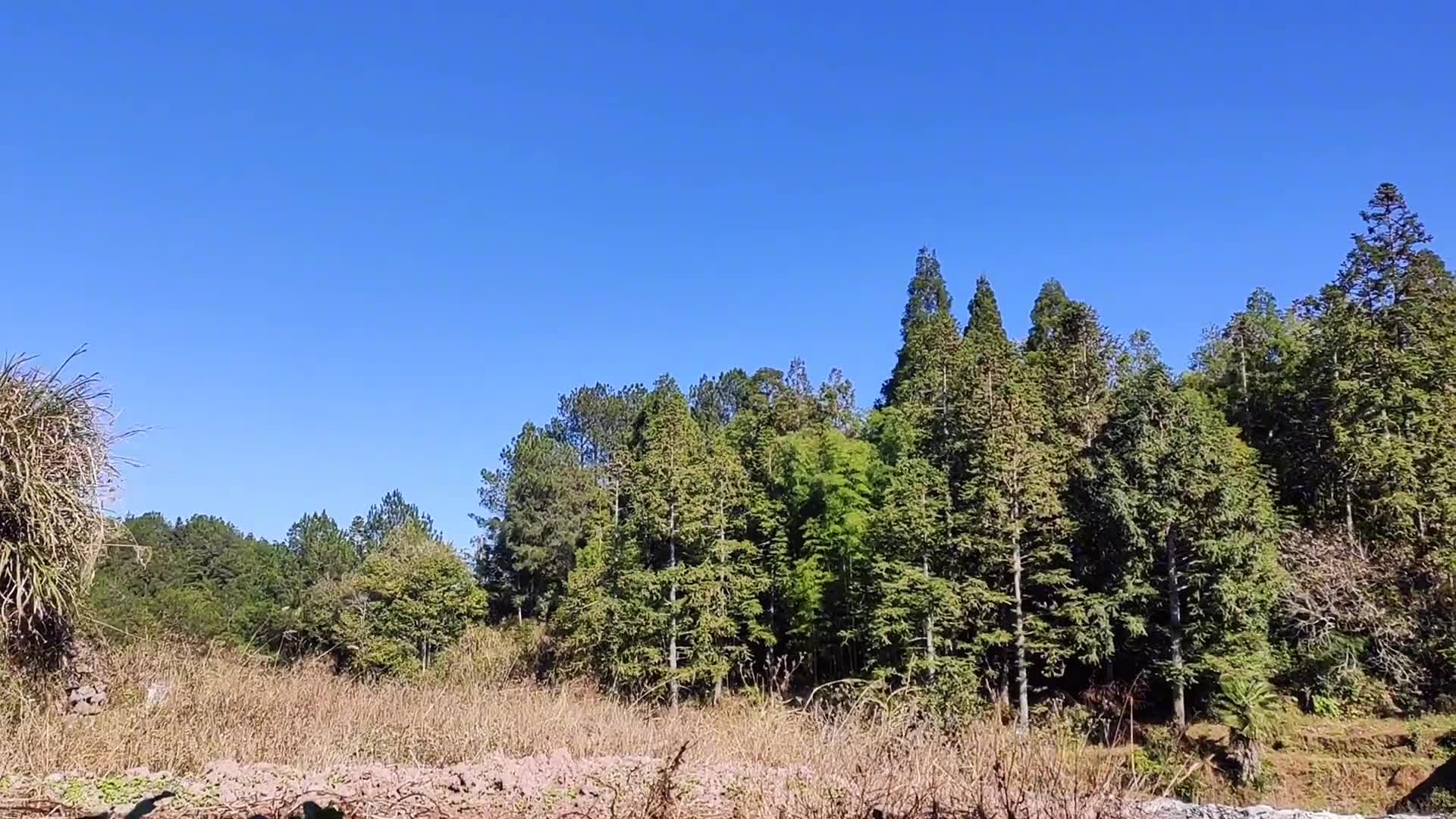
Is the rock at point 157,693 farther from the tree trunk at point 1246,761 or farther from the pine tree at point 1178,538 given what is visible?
the pine tree at point 1178,538

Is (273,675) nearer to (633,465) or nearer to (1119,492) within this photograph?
(1119,492)

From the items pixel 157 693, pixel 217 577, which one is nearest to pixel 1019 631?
pixel 157 693

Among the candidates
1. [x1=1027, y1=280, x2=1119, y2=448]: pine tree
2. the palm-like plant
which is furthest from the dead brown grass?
[x1=1027, y1=280, x2=1119, y2=448]: pine tree

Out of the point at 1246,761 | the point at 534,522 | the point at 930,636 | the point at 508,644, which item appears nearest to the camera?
the point at 1246,761

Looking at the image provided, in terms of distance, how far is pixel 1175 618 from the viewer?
23.8 meters

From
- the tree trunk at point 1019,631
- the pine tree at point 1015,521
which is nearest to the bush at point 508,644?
the pine tree at point 1015,521

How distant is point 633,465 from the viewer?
112 feet

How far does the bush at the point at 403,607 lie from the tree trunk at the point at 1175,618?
2423cm

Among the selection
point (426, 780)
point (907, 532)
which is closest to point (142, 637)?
point (426, 780)

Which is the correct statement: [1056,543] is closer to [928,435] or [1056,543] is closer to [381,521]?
[928,435]

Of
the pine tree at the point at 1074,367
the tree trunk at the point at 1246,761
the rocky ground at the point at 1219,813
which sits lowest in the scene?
the tree trunk at the point at 1246,761

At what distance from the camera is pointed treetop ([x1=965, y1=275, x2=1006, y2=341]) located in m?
41.7

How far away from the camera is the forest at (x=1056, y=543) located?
2341 cm

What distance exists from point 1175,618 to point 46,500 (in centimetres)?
2371
